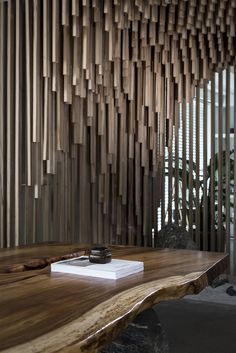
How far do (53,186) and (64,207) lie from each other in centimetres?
19

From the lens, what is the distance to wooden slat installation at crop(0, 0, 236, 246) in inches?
119

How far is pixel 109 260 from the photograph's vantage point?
1.48 metres

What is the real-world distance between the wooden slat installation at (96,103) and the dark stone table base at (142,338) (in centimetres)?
134

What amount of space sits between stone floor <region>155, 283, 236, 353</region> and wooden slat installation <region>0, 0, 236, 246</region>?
666 millimetres

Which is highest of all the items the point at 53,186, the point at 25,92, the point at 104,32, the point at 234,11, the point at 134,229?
the point at 234,11

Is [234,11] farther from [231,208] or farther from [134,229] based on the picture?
[134,229]

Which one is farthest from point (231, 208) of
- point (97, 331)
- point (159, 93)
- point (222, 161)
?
point (97, 331)

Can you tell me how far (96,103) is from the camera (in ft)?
11.3

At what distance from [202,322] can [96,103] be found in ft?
5.38

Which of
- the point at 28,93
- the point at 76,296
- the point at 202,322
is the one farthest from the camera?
the point at 28,93

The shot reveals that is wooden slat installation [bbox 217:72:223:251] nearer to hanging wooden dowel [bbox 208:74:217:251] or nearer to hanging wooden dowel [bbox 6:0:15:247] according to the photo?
hanging wooden dowel [bbox 208:74:217:251]

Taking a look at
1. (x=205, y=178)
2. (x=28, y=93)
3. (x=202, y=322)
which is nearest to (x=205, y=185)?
(x=205, y=178)

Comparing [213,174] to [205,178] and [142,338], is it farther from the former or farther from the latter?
[142,338]

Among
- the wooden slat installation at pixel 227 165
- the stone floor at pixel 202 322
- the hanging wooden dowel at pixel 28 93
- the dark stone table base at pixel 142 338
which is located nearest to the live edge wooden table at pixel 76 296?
the dark stone table base at pixel 142 338
